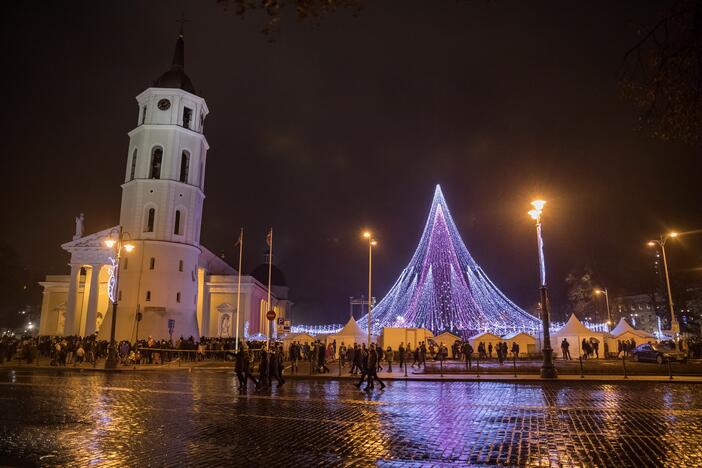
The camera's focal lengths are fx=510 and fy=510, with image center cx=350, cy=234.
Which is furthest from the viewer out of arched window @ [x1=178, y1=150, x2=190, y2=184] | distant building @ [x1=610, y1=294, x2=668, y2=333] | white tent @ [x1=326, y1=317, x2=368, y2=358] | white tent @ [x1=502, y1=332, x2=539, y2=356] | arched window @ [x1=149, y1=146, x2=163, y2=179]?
distant building @ [x1=610, y1=294, x2=668, y2=333]

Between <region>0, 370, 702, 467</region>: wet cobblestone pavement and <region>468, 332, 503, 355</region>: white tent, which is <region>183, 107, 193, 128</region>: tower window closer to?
<region>468, 332, 503, 355</region>: white tent

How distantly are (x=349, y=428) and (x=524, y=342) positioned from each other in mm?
35264

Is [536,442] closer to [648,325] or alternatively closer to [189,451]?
[189,451]

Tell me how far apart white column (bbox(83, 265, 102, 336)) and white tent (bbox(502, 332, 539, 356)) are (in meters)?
42.3

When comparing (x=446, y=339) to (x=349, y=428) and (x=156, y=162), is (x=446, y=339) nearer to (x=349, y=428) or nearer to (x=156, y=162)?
(x=156, y=162)

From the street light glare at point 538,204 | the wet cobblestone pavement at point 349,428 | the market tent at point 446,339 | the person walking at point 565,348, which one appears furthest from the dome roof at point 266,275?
the wet cobblestone pavement at point 349,428

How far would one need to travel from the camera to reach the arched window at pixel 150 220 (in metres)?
52.3

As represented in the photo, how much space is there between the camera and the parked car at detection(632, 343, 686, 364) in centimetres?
3281

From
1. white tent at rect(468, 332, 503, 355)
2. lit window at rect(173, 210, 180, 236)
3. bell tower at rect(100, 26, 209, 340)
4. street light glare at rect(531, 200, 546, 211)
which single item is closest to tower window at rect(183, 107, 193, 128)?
bell tower at rect(100, 26, 209, 340)

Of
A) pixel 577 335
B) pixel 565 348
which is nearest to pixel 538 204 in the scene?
pixel 565 348

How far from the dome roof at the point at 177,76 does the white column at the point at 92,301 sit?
71.4ft

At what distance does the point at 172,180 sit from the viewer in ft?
172

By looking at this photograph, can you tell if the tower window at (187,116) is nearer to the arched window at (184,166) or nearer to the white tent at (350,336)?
the arched window at (184,166)

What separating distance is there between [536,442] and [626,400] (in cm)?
807
